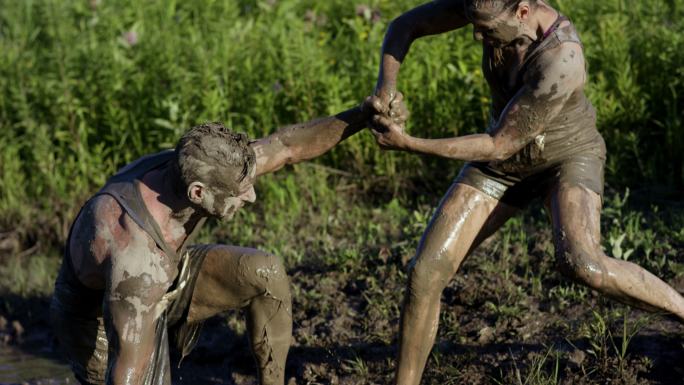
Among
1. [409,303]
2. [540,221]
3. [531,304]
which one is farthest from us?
[540,221]

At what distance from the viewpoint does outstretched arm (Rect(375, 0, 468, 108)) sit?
4.87 m

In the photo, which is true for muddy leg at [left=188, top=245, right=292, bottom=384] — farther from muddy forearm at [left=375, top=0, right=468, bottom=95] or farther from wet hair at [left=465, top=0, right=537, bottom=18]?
wet hair at [left=465, top=0, right=537, bottom=18]

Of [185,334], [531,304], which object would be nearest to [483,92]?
[531,304]

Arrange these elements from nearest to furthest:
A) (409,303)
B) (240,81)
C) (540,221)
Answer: (409,303)
(540,221)
(240,81)

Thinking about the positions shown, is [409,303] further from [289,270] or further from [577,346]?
[289,270]

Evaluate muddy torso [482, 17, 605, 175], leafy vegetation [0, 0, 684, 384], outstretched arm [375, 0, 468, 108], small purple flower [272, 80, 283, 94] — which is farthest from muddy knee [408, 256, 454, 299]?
small purple flower [272, 80, 283, 94]

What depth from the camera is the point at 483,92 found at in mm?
7184

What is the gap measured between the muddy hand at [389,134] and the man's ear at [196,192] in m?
0.75

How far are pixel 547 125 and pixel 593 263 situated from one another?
603 millimetres

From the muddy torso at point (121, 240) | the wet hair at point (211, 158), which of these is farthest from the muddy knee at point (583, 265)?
Answer: the muddy torso at point (121, 240)

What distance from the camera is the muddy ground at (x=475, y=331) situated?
4.99 m

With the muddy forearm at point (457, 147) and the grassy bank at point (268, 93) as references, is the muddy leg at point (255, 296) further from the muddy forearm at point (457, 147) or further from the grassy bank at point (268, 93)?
the grassy bank at point (268, 93)

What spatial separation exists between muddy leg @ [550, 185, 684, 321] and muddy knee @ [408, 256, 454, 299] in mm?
497

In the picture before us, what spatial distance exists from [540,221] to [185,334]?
2523mm
